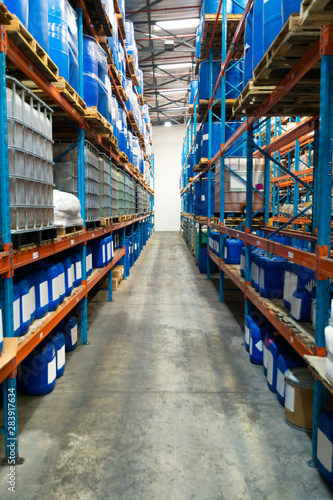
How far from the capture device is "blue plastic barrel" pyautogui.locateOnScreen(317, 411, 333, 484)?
214cm

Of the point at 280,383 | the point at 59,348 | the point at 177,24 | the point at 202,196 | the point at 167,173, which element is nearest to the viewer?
the point at 280,383

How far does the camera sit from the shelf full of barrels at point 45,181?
2254 millimetres

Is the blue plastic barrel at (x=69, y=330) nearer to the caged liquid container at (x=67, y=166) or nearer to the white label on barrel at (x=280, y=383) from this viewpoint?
the caged liquid container at (x=67, y=166)

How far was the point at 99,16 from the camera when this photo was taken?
15.4ft

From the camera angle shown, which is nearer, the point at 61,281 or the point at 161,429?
the point at 161,429

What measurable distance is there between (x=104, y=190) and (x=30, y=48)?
340 cm

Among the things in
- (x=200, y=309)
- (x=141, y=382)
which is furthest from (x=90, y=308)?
(x=141, y=382)

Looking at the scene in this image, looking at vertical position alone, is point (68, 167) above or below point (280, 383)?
above

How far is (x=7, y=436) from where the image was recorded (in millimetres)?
2377

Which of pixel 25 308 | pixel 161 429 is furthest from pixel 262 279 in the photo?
pixel 25 308

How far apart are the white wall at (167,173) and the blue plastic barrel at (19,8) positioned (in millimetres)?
24023

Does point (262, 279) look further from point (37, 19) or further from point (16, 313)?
point (37, 19)

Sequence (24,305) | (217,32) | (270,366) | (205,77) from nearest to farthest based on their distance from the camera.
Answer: (24,305), (270,366), (217,32), (205,77)

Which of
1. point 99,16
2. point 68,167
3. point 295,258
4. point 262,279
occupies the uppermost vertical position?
point 99,16
